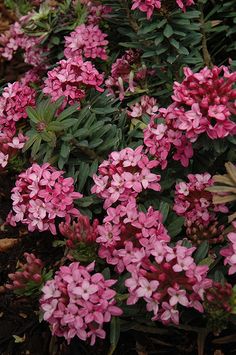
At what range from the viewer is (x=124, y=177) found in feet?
6.85

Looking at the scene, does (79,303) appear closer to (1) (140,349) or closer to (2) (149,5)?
(1) (140,349)

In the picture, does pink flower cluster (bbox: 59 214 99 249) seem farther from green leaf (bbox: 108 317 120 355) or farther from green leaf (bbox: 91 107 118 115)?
green leaf (bbox: 91 107 118 115)

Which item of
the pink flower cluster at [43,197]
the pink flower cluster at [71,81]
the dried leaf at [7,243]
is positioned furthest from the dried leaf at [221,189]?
the dried leaf at [7,243]

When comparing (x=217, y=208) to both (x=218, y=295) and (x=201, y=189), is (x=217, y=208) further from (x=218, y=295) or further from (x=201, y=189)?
(x=218, y=295)

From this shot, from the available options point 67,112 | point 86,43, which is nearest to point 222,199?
point 67,112

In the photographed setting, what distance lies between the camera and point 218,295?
5.86 feet

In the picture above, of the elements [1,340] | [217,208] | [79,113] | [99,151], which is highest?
[79,113]

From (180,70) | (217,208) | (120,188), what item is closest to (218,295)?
(217,208)

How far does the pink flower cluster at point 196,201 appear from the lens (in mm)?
2129

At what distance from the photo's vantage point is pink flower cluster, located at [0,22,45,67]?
3.47 meters

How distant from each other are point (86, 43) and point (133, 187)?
1.24 m

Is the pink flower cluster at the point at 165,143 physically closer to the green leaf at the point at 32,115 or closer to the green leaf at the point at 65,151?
the green leaf at the point at 65,151

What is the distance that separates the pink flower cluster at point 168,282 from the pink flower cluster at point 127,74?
3.97ft

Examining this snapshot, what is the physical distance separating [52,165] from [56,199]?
301mm
